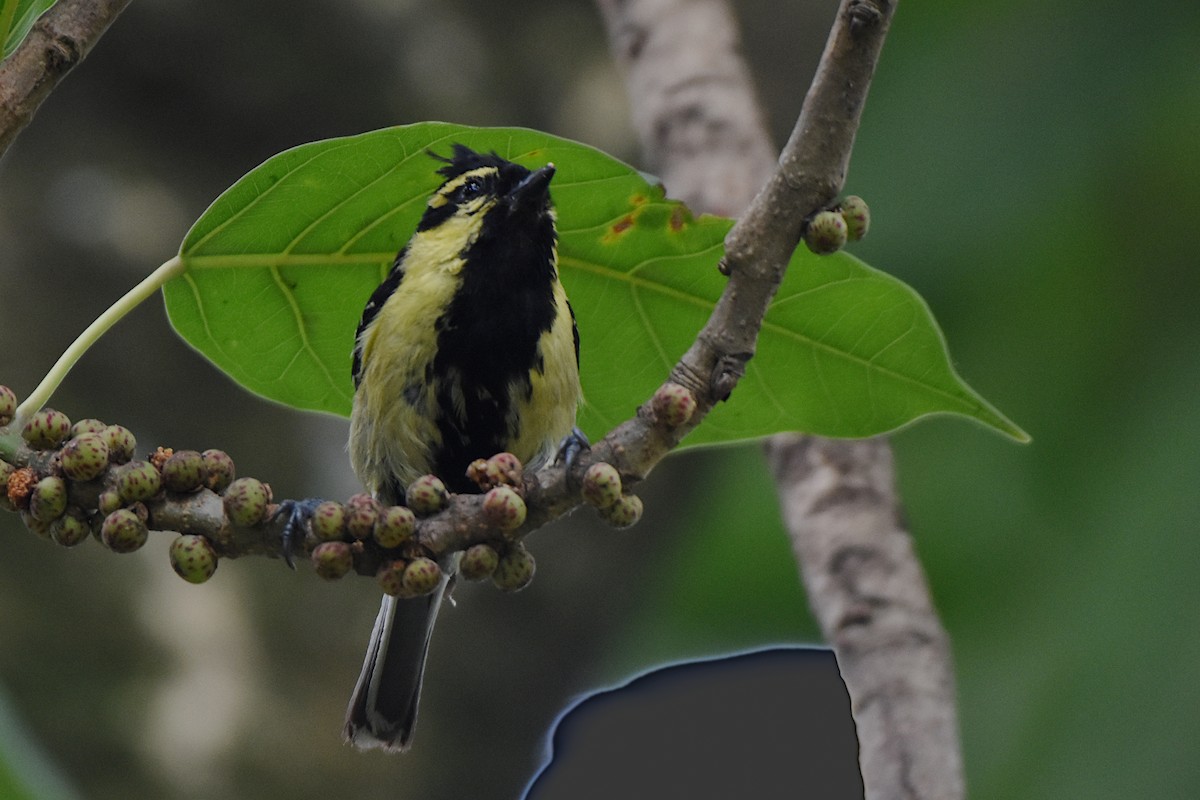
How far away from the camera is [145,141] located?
370 centimetres

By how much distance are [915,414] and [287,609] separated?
91.8 inches

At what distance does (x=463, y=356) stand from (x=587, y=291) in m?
0.38

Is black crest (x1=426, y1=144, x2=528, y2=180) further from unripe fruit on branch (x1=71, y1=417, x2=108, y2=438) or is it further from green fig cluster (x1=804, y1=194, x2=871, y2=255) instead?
green fig cluster (x1=804, y1=194, x2=871, y2=255)

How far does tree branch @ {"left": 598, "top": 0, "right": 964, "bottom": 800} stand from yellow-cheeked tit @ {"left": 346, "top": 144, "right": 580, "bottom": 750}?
0.36 meters

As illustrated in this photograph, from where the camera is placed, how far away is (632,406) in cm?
199

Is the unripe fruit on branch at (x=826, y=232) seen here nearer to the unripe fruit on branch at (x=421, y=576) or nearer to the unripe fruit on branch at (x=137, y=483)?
the unripe fruit on branch at (x=421, y=576)

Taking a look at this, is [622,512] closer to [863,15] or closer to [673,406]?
[673,406]

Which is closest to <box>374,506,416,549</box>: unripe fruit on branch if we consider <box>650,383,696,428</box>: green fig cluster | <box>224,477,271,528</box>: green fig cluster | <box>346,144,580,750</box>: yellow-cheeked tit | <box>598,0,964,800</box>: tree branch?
<box>224,477,271,528</box>: green fig cluster

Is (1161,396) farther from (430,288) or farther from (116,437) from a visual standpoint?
(116,437)

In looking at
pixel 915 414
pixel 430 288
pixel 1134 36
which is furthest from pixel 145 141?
pixel 915 414

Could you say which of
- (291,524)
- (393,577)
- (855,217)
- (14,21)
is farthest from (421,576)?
(14,21)

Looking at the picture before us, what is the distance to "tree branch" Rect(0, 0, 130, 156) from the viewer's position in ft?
4.28

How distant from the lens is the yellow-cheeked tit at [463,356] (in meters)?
2.21

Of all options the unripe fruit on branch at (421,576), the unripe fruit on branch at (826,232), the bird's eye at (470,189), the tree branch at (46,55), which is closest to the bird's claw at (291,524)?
Answer: the unripe fruit on branch at (421,576)
